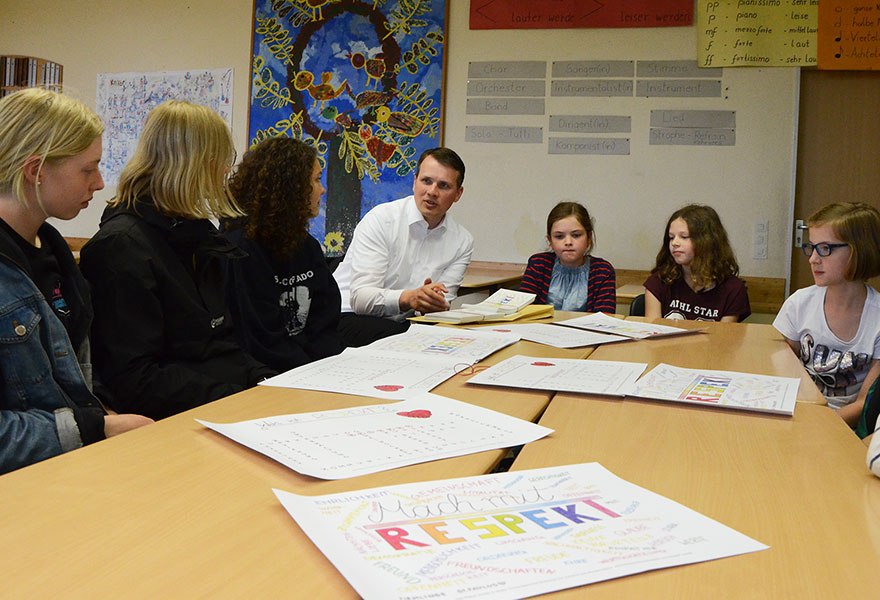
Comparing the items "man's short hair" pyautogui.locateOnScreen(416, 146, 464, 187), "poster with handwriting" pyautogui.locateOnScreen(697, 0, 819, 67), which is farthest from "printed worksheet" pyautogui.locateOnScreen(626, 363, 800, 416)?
"poster with handwriting" pyautogui.locateOnScreen(697, 0, 819, 67)

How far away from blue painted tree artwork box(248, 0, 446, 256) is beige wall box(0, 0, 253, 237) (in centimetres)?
14

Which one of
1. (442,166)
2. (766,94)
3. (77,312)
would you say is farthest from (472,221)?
(77,312)

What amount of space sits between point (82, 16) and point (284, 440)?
4.69 meters

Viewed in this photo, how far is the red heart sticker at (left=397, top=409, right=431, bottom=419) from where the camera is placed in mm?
1025

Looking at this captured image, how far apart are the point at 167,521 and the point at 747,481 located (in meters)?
0.59

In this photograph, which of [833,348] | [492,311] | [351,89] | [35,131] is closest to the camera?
[35,131]

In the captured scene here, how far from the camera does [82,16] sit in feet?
15.3

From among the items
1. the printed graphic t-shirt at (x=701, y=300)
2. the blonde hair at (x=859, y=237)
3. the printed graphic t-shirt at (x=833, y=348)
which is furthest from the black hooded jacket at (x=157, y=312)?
the printed graphic t-shirt at (x=701, y=300)

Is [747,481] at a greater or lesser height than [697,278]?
lesser

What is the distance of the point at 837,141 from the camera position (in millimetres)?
3742

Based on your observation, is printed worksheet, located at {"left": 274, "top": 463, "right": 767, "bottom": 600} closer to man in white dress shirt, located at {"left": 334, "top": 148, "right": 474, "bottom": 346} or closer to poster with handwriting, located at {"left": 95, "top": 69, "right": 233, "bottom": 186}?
man in white dress shirt, located at {"left": 334, "top": 148, "right": 474, "bottom": 346}

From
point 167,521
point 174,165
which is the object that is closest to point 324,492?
point 167,521

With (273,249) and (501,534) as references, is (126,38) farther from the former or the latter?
(501,534)

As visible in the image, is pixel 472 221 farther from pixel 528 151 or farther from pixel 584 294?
pixel 584 294
